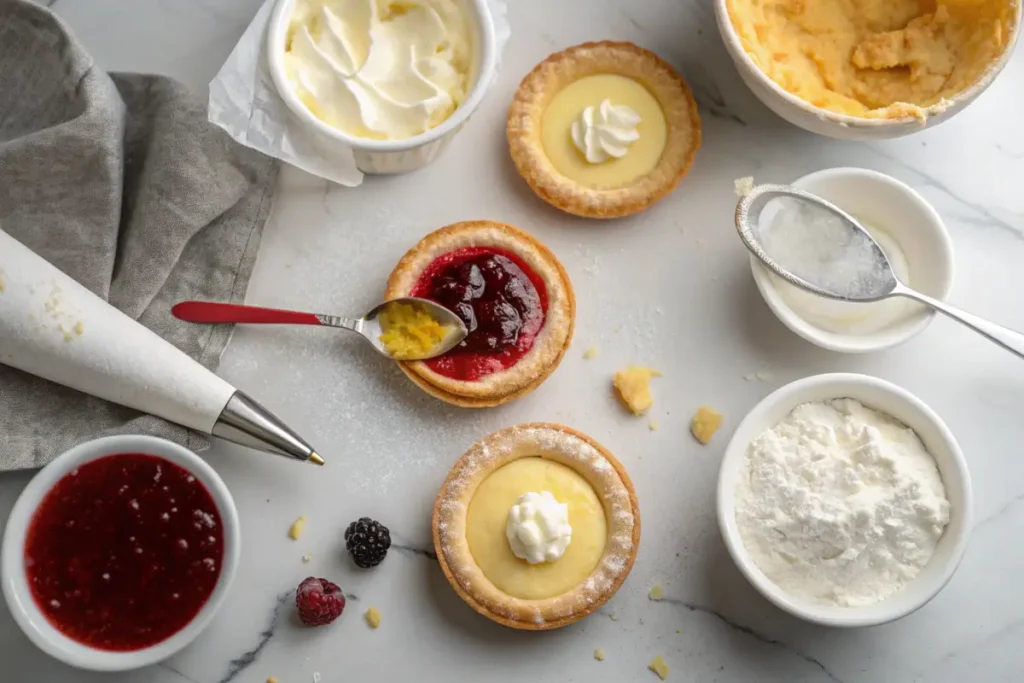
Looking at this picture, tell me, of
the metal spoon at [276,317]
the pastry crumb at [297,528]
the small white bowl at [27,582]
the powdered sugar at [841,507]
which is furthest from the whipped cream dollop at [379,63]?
the powdered sugar at [841,507]

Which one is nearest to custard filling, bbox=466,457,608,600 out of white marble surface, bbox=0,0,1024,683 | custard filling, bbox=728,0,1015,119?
white marble surface, bbox=0,0,1024,683

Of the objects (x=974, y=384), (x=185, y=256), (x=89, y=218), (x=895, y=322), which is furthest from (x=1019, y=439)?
(x=89, y=218)

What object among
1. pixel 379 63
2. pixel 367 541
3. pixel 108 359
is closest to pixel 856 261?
pixel 379 63

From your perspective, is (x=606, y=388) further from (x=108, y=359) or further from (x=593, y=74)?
(x=108, y=359)

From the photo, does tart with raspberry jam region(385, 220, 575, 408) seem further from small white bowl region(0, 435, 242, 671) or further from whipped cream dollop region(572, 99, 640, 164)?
small white bowl region(0, 435, 242, 671)

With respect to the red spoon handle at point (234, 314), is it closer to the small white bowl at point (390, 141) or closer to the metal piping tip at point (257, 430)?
the metal piping tip at point (257, 430)

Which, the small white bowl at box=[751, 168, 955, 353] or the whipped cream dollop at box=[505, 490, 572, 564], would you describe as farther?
the small white bowl at box=[751, 168, 955, 353]

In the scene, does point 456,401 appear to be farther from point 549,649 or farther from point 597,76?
point 597,76
